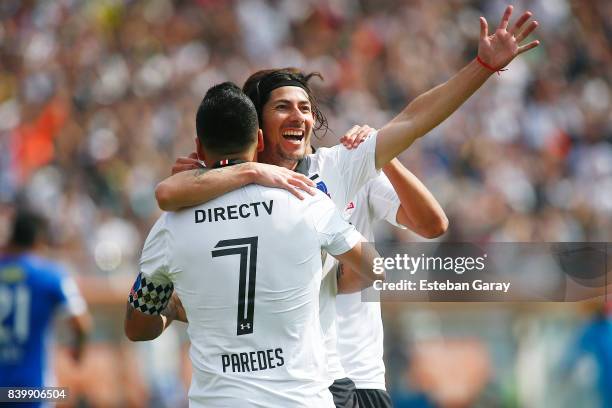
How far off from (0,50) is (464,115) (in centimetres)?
683

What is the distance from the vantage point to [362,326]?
508cm

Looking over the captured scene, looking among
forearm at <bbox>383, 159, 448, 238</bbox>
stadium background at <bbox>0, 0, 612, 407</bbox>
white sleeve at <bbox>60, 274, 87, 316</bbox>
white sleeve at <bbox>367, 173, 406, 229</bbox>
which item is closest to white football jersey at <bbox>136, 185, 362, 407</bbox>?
forearm at <bbox>383, 159, 448, 238</bbox>

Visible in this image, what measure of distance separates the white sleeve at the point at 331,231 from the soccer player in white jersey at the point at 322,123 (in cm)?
12

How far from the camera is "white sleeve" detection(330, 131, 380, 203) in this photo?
4500 mm

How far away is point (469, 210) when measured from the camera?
12344 millimetres

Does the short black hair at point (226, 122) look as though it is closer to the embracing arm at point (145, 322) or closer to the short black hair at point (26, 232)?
the embracing arm at point (145, 322)

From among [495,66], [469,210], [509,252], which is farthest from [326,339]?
[469,210]

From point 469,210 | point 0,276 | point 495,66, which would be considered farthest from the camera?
point 469,210

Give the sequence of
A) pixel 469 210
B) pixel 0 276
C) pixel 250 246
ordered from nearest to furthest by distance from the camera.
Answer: pixel 250 246
pixel 0 276
pixel 469 210

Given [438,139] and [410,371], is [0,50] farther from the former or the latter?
[410,371]

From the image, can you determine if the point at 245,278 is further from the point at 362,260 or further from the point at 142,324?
the point at 142,324

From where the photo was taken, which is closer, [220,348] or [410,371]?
[220,348]

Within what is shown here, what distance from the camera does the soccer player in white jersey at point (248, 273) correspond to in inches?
151

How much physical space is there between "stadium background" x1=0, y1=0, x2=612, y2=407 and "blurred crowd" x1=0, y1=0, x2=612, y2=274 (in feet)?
0.09
